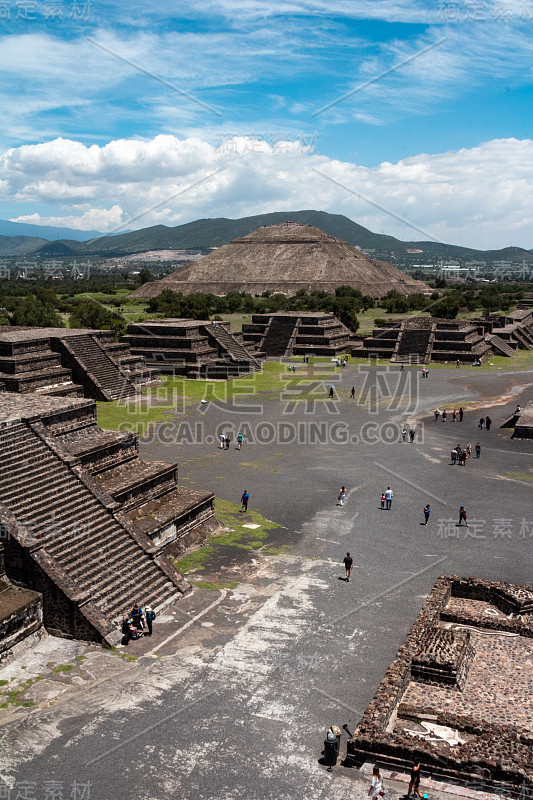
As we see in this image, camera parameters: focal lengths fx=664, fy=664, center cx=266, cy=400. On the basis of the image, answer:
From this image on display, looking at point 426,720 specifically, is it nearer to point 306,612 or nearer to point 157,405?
point 306,612

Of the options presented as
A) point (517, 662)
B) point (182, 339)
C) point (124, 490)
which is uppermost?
point (182, 339)

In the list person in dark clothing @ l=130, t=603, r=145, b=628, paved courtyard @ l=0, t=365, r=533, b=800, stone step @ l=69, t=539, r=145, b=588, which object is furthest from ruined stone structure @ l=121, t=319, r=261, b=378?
person in dark clothing @ l=130, t=603, r=145, b=628

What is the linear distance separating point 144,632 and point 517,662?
7480 millimetres

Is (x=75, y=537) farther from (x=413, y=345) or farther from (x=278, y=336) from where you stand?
(x=278, y=336)

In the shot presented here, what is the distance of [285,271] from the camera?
12694 centimetres

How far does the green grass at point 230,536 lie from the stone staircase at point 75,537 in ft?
4.11

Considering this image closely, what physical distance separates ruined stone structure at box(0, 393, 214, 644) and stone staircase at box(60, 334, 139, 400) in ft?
61.2

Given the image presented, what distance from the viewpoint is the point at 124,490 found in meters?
17.6

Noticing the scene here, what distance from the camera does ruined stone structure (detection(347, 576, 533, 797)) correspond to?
31.8 feet

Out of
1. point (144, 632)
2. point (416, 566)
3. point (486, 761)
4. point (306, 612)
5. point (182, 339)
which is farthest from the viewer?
point (182, 339)

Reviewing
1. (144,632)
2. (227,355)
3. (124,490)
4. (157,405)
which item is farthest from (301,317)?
(144,632)

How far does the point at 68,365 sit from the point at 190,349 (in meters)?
12.2

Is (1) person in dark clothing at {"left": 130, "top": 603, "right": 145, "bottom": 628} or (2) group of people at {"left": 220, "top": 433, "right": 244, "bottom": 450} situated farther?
(2) group of people at {"left": 220, "top": 433, "right": 244, "bottom": 450}

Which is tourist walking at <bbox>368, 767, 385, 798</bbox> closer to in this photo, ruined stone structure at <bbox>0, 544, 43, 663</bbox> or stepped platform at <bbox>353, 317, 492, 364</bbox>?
ruined stone structure at <bbox>0, 544, 43, 663</bbox>
